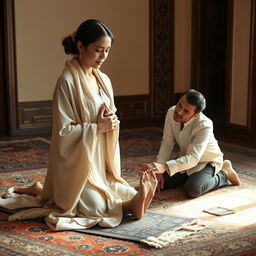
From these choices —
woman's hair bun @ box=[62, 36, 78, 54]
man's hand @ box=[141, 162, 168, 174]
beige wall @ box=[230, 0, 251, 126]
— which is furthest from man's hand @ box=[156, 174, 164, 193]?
beige wall @ box=[230, 0, 251, 126]

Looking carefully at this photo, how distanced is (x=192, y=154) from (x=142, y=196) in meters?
0.70

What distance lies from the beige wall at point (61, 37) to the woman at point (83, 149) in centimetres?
324

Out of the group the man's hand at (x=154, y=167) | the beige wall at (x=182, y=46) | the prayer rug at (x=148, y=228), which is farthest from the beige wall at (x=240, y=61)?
the prayer rug at (x=148, y=228)

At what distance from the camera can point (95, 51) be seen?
11.3 feet

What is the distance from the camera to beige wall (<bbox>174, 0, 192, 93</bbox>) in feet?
24.9

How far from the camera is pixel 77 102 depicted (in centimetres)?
349

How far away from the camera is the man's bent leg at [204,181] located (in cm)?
407

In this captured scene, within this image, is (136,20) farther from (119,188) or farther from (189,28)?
(119,188)

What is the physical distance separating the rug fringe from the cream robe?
343 millimetres

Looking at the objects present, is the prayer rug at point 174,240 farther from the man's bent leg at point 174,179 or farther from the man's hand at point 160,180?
the man's bent leg at point 174,179

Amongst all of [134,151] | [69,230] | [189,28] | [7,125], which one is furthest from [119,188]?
[189,28]

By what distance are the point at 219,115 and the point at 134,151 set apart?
2553 millimetres

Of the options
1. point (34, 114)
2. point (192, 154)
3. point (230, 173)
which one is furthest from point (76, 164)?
point (34, 114)

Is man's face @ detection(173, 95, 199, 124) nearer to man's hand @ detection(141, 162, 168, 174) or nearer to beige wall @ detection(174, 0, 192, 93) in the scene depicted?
man's hand @ detection(141, 162, 168, 174)
